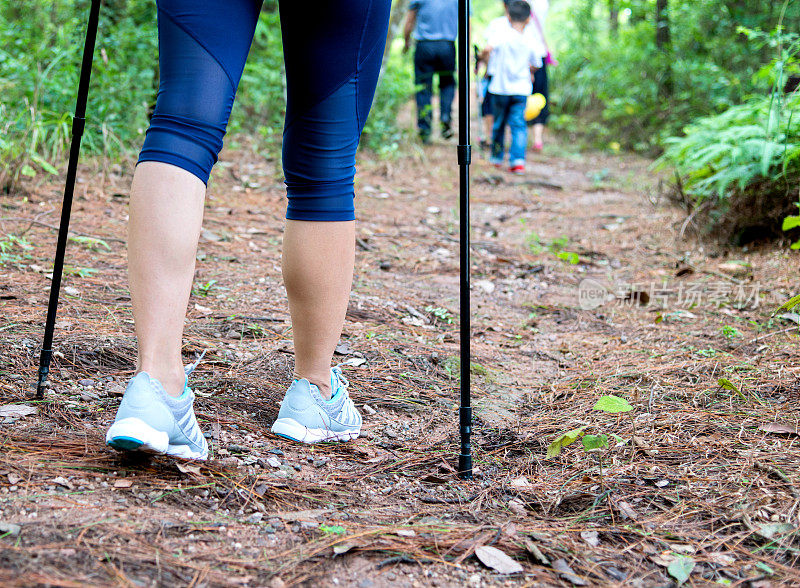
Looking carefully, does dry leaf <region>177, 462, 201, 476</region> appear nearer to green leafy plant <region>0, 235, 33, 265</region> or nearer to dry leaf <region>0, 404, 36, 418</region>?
dry leaf <region>0, 404, 36, 418</region>

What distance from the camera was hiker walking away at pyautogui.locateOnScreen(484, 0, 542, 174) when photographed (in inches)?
302

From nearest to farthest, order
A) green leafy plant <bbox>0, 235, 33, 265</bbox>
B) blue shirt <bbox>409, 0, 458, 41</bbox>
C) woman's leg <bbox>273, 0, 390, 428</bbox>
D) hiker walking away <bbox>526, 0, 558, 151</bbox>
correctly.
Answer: woman's leg <bbox>273, 0, 390, 428</bbox> → green leafy plant <bbox>0, 235, 33, 265</bbox> → hiker walking away <bbox>526, 0, 558, 151</bbox> → blue shirt <bbox>409, 0, 458, 41</bbox>

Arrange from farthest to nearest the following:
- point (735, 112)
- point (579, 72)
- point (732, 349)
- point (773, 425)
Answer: point (579, 72), point (735, 112), point (732, 349), point (773, 425)

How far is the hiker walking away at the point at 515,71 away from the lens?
7.68 meters

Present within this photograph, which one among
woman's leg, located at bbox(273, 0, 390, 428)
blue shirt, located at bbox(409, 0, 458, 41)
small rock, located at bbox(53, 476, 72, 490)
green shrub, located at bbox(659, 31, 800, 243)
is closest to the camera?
small rock, located at bbox(53, 476, 72, 490)

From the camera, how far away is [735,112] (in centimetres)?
544

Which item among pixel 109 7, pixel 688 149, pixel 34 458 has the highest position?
pixel 109 7

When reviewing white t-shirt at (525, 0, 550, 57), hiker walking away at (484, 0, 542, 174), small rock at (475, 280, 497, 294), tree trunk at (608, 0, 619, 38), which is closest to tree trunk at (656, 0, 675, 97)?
white t-shirt at (525, 0, 550, 57)

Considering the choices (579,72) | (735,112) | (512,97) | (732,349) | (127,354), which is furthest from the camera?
(579,72)

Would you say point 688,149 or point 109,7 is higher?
point 109,7

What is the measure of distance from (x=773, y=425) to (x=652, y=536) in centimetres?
75

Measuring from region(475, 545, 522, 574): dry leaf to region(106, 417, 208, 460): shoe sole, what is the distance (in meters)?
0.66

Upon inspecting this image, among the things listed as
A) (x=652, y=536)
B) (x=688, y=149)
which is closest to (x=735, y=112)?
(x=688, y=149)

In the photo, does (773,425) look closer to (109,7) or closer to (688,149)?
(688,149)
